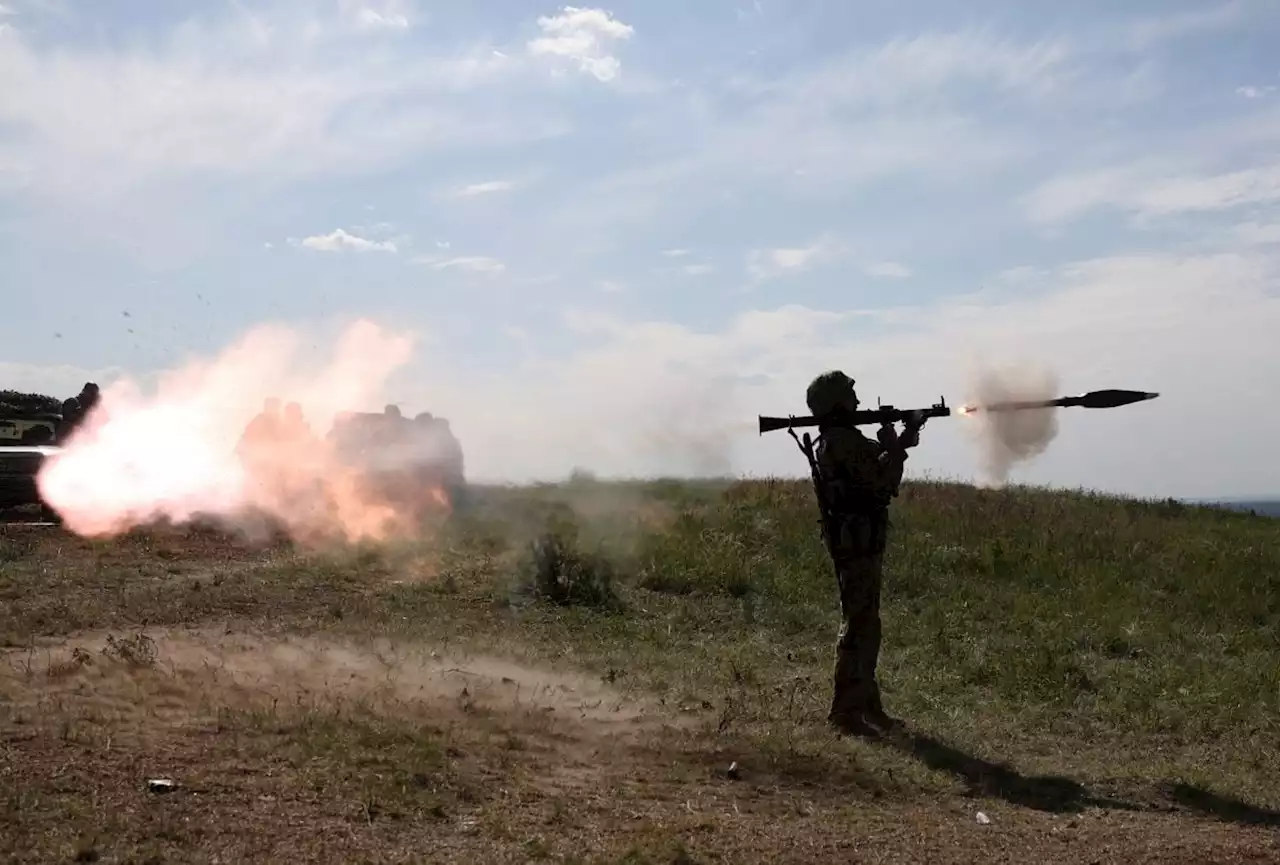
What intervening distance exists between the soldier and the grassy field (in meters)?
0.55

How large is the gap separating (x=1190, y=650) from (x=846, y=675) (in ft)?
22.8

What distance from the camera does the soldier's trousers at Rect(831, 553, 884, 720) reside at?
36.5 ft

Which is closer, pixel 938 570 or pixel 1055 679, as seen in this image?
pixel 1055 679

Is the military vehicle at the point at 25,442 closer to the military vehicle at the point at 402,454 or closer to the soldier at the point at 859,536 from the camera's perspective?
the military vehicle at the point at 402,454

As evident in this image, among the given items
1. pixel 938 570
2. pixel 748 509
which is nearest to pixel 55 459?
pixel 748 509

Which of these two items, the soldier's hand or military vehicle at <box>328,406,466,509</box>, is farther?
military vehicle at <box>328,406,466,509</box>

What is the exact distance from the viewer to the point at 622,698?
1168cm

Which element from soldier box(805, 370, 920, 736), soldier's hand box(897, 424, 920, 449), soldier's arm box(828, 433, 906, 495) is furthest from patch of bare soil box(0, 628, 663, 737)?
soldier's hand box(897, 424, 920, 449)

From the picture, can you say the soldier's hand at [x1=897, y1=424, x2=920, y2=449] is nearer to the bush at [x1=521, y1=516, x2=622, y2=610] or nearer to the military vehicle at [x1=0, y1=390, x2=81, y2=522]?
the bush at [x1=521, y1=516, x2=622, y2=610]

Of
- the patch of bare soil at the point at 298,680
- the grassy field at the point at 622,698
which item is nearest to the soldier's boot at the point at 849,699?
the grassy field at the point at 622,698

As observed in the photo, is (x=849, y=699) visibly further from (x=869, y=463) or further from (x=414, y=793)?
(x=414, y=793)

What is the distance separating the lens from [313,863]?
6.63 metres

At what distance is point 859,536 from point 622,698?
110 inches

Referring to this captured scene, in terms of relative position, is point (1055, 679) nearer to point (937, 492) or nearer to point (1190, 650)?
point (1190, 650)
